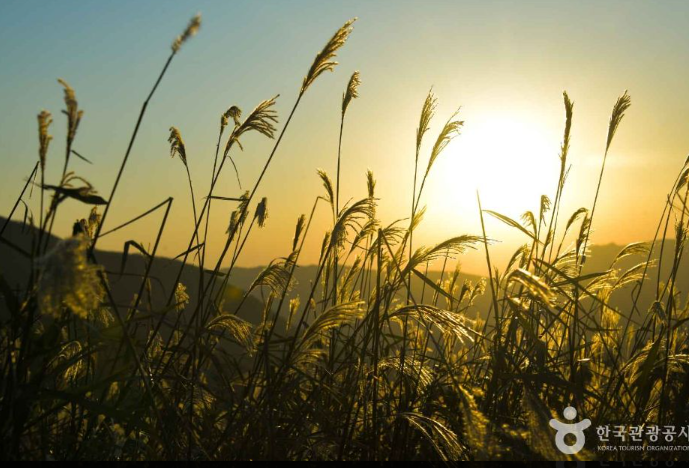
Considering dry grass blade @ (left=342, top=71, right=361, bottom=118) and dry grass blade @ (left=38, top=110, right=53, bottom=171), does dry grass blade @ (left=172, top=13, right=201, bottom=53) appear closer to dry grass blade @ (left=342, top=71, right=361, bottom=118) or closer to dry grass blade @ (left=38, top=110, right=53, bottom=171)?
dry grass blade @ (left=38, top=110, right=53, bottom=171)

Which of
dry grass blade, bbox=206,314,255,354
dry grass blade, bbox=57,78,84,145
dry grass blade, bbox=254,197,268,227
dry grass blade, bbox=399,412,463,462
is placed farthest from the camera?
dry grass blade, bbox=254,197,268,227

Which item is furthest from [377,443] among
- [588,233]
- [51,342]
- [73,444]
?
[588,233]

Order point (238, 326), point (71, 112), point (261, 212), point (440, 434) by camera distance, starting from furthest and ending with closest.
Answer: point (261, 212)
point (238, 326)
point (440, 434)
point (71, 112)

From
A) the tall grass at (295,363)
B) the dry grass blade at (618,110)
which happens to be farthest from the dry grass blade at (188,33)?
the dry grass blade at (618,110)

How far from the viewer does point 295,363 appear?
2160 millimetres

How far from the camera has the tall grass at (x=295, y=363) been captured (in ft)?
5.62

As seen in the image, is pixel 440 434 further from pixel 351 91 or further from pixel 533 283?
pixel 351 91

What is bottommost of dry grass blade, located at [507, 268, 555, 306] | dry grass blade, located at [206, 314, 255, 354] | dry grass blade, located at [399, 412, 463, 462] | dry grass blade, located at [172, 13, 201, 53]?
Answer: dry grass blade, located at [399, 412, 463, 462]

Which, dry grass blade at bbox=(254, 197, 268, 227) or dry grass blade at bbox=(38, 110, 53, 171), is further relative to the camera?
dry grass blade at bbox=(254, 197, 268, 227)

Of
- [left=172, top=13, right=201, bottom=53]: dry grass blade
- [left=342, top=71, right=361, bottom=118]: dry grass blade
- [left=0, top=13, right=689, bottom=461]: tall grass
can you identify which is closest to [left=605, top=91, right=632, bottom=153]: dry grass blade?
[left=0, top=13, right=689, bottom=461]: tall grass

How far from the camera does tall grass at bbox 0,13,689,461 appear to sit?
5.62ft

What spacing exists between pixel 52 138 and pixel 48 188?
0.26 m

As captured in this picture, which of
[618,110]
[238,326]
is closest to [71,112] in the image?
[238,326]

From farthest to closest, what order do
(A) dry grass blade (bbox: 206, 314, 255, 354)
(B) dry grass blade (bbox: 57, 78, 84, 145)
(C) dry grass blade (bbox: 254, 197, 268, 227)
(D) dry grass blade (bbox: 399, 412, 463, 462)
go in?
1. (C) dry grass blade (bbox: 254, 197, 268, 227)
2. (A) dry grass blade (bbox: 206, 314, 255, 354)
3. (D) dry grass blade (bbox: 399, 412, 463, 462)
4. (B) dry grass blade (bbox: 57, 78, 84, 145)
